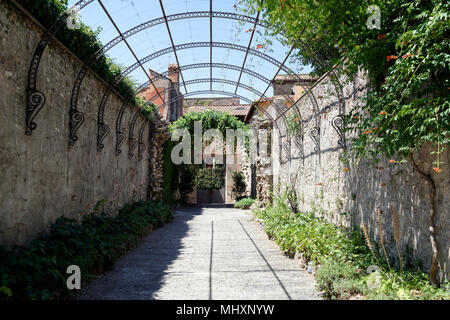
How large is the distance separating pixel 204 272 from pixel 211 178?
51.2ft

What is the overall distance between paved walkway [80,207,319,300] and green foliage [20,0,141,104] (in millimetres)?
3194

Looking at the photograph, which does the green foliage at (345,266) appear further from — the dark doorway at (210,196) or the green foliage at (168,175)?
the dark doorway at (210,196)

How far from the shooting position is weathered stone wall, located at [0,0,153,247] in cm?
357

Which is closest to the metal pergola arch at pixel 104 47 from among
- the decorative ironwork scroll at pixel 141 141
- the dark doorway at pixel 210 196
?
the decorative ironwork scroll at pixel 141 141

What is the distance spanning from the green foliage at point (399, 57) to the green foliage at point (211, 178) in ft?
52.3

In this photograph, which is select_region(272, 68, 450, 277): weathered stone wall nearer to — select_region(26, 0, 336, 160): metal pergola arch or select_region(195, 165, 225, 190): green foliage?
select_region(26, 0, 336, 160): metal pergola arch

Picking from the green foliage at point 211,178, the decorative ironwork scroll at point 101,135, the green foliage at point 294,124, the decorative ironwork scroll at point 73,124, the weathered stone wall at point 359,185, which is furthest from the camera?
the green foliage at point 211,178

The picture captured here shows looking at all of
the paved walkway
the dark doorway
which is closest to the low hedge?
the paved walkway

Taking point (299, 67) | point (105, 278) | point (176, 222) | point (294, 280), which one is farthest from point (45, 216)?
point (176, 222)

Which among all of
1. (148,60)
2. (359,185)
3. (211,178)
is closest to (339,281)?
(359,185)

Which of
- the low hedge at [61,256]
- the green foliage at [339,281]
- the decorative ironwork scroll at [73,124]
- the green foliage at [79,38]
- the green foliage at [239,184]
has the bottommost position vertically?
the green foliage at [339,281]

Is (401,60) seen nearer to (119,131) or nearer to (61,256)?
(61,256)

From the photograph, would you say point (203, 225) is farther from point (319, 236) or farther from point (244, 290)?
point (244, 290)

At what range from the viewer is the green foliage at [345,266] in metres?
3.14
